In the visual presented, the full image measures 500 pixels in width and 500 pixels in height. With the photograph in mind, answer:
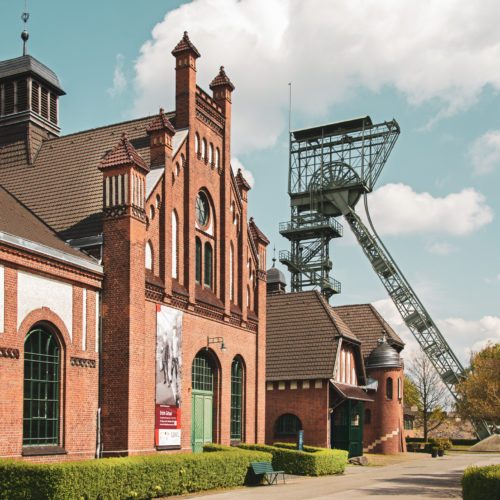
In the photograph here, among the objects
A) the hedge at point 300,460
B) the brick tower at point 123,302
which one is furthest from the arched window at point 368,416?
the brick tower at point 123,302

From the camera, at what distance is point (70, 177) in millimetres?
30797

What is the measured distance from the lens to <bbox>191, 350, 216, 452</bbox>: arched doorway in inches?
1190

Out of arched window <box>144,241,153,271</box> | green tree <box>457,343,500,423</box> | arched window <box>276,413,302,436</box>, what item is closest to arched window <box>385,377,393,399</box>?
green tree <box>457,343,500,423</box>

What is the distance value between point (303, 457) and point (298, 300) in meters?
15.9

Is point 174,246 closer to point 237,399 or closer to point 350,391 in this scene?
point 237,399

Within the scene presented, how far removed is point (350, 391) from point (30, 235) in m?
23.6

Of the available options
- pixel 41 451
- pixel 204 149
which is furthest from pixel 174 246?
pixel 41 451

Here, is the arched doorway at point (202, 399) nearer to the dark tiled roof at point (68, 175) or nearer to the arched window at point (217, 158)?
the dark tiled roof at point (68, 175)

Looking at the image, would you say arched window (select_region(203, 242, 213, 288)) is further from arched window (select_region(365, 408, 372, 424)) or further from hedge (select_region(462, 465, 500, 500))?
arched window (select_region(365, 408, 372, 424))

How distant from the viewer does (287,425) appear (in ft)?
139

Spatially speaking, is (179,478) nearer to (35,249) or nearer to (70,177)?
(35,249)

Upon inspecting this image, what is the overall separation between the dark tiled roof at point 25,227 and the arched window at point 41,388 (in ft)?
9.37

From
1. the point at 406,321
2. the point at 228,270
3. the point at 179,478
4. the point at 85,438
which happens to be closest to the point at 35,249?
the point at 85,438

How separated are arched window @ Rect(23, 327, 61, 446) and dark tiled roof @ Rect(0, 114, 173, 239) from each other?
4.77m
